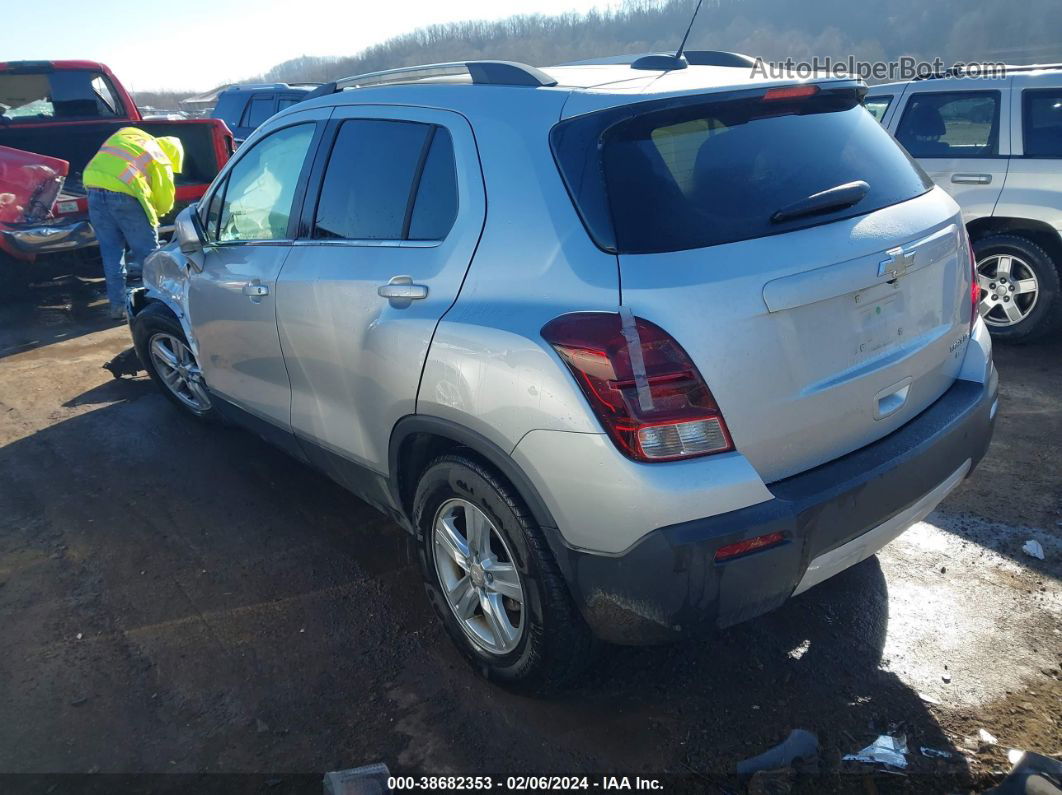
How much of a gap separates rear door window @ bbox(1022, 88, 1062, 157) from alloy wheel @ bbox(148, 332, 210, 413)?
19.7 feet

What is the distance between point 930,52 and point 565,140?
59.4 metres

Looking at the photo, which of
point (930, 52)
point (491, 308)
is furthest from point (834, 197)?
point (930, 52)

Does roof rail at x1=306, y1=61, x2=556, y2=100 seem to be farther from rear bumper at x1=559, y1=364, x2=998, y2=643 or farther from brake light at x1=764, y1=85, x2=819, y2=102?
rear bumper at x1=559, y1=364, x2=998, y2=643

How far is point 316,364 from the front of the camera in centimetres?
326

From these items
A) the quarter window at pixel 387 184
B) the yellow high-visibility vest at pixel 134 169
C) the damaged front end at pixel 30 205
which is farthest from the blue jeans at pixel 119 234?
the quarter window at pixel 387 184

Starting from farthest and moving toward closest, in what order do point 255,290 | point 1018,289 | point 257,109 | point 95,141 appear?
1. point 257,109
2. point 95,141
3. point 1018,289
4. point 255,290

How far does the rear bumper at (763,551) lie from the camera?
209 centimetres

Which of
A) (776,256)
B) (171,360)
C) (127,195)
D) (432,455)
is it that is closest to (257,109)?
(127,195)

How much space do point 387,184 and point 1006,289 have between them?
16.7 feet

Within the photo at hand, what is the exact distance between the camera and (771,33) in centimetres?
6225

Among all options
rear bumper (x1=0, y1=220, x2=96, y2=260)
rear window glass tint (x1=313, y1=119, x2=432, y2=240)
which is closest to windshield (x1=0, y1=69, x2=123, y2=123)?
rear bumper (x1=0, y1=220, x2=96, y2=260)

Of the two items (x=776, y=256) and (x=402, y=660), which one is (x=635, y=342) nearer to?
(x=776, y=256)

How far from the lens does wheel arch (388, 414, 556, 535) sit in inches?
91.5

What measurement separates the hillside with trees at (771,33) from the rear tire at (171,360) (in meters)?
36.8
